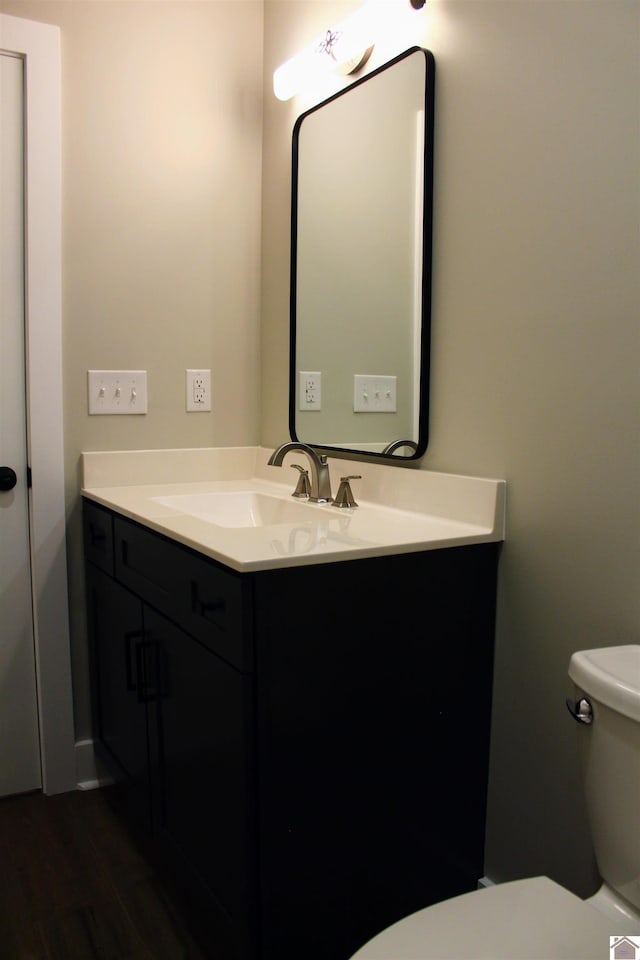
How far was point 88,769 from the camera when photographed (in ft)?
6.77

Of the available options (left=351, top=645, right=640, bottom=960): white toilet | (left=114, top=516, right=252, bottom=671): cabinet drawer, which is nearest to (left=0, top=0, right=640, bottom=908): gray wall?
(left=351, top=645, right=640, bottom=960): white toilet

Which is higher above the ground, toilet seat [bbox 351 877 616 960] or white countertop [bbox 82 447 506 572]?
white countertop [bbox 82 447 506 572]

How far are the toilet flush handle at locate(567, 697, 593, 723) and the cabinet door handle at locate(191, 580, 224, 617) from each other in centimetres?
57

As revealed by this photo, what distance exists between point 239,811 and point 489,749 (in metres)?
0.54

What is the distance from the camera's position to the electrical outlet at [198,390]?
2.11 metres

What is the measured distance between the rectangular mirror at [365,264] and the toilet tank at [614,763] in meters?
0.67

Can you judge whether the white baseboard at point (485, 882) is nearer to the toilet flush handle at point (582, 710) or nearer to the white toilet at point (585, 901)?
the white toilet at point (585, 901)

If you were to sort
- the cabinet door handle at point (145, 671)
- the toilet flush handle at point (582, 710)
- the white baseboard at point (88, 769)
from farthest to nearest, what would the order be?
the white baseboard at point (88, 769) < the cabinet door handle at point (145, 671) < the toilet flush handle at point (582, 710)

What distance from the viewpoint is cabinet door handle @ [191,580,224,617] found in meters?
1.25

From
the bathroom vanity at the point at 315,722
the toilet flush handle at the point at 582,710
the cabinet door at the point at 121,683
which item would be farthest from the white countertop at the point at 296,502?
the toilet flush handle at the point at 582,710

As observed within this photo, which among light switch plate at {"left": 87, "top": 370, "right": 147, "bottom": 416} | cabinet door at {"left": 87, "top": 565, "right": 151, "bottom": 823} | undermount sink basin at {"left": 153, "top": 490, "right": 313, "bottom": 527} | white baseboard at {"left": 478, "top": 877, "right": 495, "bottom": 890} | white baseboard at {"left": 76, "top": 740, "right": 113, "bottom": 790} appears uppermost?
light switch plate at {"left": 87, "top": 370, "right": 147, "bottom": 416}

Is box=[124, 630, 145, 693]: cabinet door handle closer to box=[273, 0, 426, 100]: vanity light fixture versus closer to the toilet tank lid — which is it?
the toilet tank lid

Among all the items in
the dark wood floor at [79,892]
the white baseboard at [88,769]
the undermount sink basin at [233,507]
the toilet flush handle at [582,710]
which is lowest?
the dark wood floor at [79,892]

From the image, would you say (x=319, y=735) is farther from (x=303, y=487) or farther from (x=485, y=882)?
(x=303, y=487)
